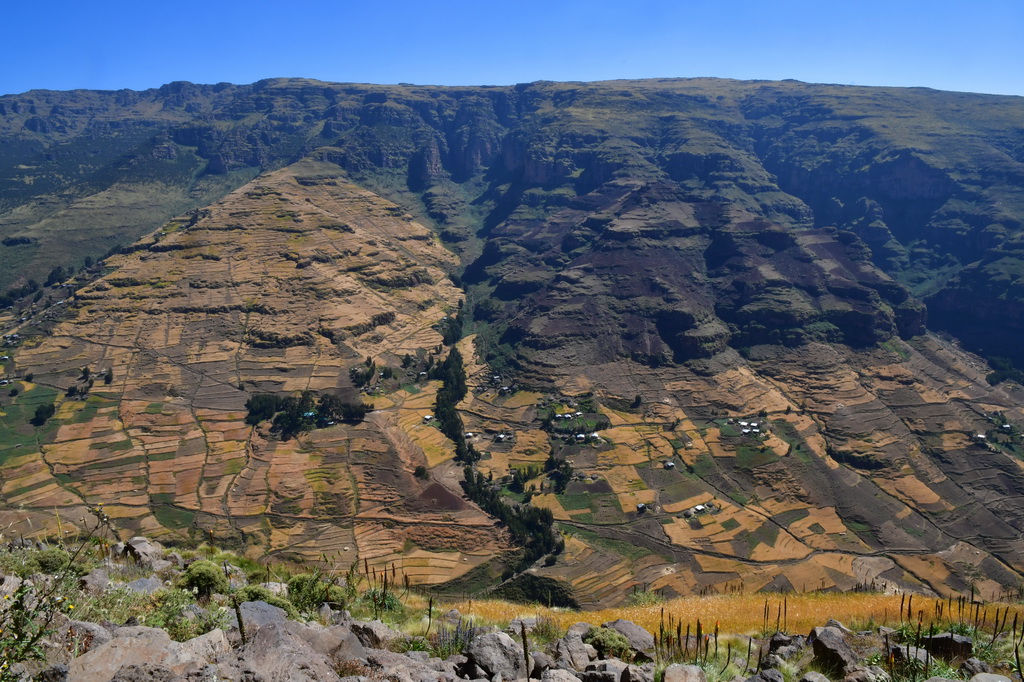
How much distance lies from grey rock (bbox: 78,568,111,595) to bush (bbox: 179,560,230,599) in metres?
1.75

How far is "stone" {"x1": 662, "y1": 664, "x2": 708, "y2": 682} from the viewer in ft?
35.8

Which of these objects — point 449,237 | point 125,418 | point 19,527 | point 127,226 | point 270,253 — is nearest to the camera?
point 19,527

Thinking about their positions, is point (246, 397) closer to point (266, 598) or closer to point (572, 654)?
point (266, 598)

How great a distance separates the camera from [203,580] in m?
16.3

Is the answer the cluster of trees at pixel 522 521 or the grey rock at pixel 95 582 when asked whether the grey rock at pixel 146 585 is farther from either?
the cluster of trees at pixel 522 521

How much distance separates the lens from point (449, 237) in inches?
7416

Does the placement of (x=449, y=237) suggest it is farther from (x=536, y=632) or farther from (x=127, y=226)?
(x=536, y=632)

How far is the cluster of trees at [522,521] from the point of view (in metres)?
61.6

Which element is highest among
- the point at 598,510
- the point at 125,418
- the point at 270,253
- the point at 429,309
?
the point at 270,253

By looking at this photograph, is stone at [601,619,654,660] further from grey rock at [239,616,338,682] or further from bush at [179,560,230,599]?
bush at [179,560,230,599]

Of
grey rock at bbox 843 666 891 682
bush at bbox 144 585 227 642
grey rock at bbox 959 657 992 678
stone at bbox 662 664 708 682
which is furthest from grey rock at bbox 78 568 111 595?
grey rock at bbox 959 657 992 678

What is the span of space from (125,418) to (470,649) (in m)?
85.9

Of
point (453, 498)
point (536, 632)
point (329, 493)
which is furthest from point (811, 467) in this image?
point (536, 632)

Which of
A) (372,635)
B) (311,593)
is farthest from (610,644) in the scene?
(311,593)
